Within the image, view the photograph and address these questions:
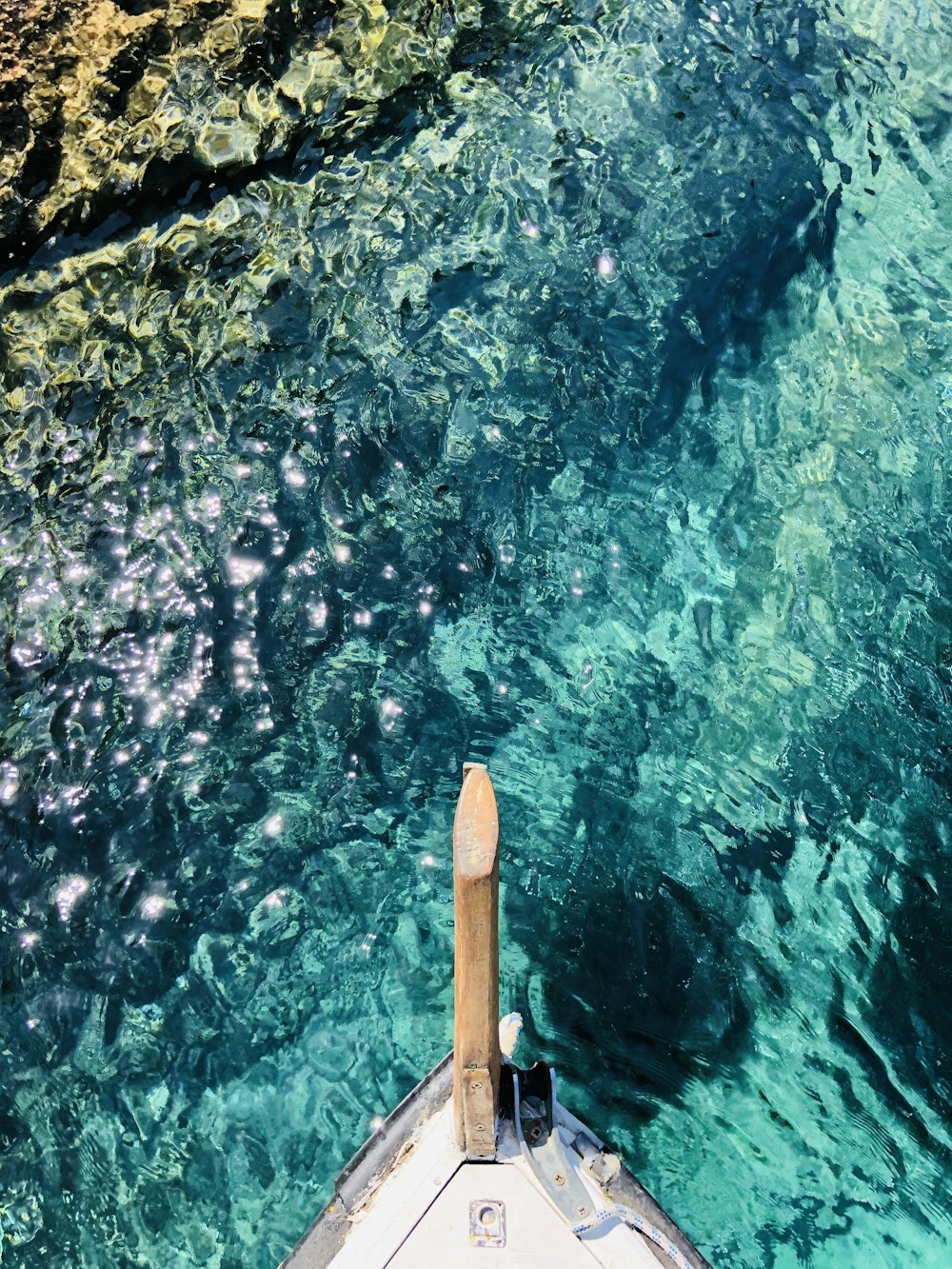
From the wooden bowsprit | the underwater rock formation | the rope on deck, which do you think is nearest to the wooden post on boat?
the wooden bowsprit

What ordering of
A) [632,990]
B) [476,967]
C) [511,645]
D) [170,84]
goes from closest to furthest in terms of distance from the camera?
[476,967] < [632,990] < [511,645] < [170,84]

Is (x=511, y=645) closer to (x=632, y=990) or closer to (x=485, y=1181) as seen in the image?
(x=632, y=990)

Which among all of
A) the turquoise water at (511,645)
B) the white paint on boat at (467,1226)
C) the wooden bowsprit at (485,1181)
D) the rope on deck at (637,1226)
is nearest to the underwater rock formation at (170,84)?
the turquoise water at (511,645)

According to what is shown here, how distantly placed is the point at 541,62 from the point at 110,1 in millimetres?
2971

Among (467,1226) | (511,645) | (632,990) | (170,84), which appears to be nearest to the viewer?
(467,1226)

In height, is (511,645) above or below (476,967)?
below

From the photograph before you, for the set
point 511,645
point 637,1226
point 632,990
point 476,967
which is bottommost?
point 632,990

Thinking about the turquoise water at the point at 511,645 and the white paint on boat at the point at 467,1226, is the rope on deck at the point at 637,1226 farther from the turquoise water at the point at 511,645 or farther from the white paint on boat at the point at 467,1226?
the turquoise water at the point at 511,645

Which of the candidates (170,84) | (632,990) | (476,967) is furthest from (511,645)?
(170,84)

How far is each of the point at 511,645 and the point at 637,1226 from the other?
8.82 feet

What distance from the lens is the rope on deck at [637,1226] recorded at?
141 inches

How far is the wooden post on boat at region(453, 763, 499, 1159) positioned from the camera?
11.0ft

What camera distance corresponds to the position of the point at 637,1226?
3.64 m

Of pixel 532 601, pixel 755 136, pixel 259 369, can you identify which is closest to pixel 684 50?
pixel 755 136
